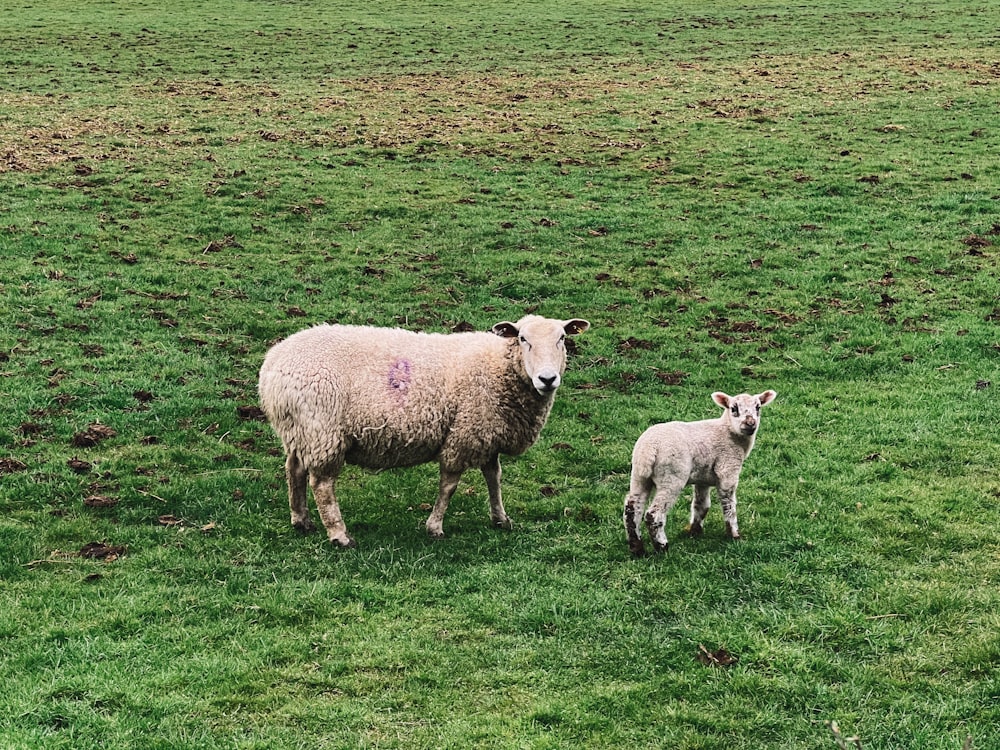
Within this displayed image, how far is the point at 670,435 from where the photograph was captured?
29.4 feet

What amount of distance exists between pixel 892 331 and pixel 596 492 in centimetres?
748

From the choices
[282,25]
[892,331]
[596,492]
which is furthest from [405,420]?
[282,25]

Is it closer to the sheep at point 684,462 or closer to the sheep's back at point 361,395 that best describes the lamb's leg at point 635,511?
the sheep at point 684,462

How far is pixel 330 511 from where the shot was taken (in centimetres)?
948

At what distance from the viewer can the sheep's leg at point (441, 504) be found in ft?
32.1

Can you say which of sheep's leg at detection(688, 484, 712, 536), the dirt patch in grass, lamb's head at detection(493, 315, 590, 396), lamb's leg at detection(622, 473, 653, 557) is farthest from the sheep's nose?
the dirt patch in grass

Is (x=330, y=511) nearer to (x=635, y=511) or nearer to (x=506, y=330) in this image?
(x=506, y=330)

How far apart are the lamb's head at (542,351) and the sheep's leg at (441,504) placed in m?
1.33

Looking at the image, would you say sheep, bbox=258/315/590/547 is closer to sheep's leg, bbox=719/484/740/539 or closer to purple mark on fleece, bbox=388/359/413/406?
purple mark on fleece, bbox=388/359/413/406

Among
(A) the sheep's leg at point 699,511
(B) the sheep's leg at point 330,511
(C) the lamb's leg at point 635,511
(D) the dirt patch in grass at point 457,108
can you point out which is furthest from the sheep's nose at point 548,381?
(D) the dirt patch in grass at point 457,108

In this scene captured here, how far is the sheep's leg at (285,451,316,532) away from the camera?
9.85m

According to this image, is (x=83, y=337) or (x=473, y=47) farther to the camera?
(x=473, y=47)

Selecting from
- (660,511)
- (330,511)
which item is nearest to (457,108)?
(330,511)

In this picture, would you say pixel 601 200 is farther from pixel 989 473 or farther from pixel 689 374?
pixel 989 473
